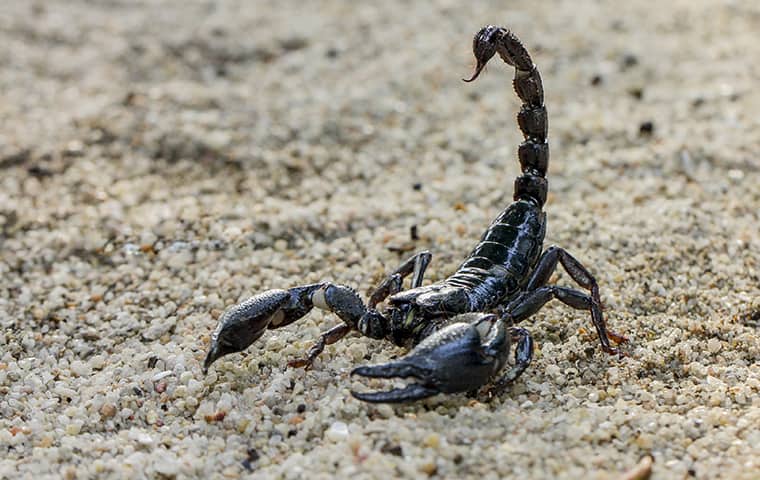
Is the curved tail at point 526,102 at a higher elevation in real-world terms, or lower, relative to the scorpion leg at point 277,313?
higher

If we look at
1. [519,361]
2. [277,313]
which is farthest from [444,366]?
[277,313]

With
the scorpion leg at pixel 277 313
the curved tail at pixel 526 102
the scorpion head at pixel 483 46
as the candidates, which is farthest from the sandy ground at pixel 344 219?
the scorpion head at pixel 483 46

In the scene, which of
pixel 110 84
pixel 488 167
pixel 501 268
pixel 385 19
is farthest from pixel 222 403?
pixel 385 19

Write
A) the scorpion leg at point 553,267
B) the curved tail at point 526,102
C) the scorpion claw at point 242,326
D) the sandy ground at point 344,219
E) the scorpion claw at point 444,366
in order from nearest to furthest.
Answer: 1. the scorpion claw at point 444,366
2. the sandy ground at point 344,219
3. the scorpion claw at point 242,326
4. the curved tail at point 526,102
5. the scorpion leg at point 553,267

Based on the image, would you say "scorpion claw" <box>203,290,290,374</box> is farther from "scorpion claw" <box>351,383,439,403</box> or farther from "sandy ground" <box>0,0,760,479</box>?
"scorpion claw" <box>351,383,439,403</box>

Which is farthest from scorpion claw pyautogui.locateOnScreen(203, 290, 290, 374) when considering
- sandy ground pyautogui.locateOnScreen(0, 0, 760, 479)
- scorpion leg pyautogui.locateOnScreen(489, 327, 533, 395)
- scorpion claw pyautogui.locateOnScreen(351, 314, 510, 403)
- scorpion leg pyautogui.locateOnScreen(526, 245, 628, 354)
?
scorpion leg pyautogui.locateOnScreen(526, 245, 628, 354)

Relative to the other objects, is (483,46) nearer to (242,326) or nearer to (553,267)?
(553,267)

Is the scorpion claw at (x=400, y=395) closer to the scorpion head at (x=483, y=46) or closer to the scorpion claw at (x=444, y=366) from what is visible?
the scorpion claw at (x=444, y=366)
